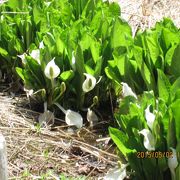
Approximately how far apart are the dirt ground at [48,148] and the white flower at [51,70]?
22cm

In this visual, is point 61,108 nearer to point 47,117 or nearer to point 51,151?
point 47,117

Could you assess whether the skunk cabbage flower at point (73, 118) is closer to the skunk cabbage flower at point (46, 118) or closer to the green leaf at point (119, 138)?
the skunk cabbage flower at point (46, 118)

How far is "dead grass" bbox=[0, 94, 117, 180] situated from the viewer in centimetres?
198

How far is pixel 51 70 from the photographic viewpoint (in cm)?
220

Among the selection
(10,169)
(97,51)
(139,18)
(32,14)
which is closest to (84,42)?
(97,51)

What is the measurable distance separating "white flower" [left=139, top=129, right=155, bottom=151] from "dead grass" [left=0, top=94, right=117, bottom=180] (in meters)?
0.35

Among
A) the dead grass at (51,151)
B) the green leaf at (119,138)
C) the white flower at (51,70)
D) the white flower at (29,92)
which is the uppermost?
the white flower at (51,70)

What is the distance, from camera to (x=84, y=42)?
2.26m

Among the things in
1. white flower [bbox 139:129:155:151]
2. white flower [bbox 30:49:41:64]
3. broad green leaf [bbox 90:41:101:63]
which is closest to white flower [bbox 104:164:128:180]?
white flower [bbox 139:129:155:151]

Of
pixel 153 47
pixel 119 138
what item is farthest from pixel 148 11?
pixel 119 138

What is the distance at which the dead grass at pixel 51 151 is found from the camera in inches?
78.1

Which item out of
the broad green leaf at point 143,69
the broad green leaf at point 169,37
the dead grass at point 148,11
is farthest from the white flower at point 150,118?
the dead grass at point 148,11

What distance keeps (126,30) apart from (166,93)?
24.2 inches

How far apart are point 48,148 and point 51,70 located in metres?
0.33
